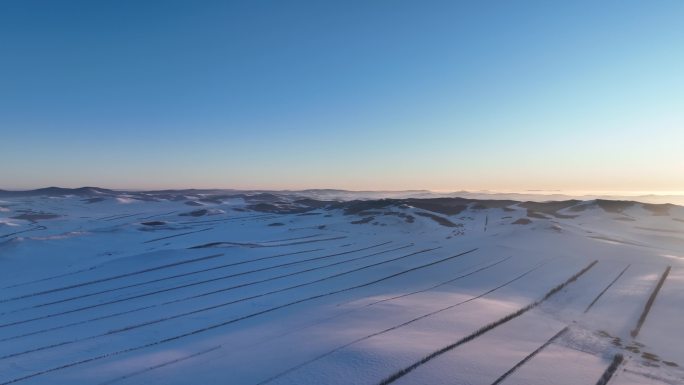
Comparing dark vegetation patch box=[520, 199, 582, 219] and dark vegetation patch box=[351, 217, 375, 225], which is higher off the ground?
dark vegetation patch box=[520, 199, 582, 219]

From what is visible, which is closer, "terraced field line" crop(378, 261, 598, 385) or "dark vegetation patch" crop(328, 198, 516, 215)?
"terraced field line" crop(378, 261, 598, 385)

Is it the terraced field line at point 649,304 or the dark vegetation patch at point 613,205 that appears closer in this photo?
the terraced field line at point 649,304

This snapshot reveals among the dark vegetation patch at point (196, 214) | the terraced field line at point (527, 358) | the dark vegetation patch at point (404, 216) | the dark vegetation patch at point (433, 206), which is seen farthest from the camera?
the dark vegetation patch at point (196, 214)

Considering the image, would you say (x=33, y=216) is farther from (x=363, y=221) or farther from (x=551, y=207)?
(x=551, y=207)

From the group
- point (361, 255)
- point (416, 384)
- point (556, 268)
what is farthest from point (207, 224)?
point (416, 384)

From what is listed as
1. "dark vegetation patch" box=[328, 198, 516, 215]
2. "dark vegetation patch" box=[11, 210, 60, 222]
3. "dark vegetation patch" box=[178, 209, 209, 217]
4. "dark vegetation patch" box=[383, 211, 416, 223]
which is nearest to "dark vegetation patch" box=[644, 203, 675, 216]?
"dark vegetation patch" box=[328, 198, 516, 215]

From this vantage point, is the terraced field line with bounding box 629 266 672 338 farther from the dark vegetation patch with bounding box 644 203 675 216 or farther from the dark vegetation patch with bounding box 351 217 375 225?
the dark vegetation patch with bounding box 644 203 675 216

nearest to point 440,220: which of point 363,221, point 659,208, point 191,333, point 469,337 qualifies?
point 363,221

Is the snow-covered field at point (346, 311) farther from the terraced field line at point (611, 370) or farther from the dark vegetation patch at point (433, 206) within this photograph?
the dark vegetation patch at point (433, 206)

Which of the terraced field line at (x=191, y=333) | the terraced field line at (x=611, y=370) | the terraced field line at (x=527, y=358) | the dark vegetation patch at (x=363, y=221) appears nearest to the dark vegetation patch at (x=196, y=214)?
the dark vegetation patch at (x=363, y=221)

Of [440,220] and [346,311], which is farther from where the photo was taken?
[440,220]
